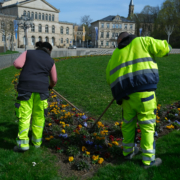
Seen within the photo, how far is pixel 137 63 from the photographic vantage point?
2.85 m

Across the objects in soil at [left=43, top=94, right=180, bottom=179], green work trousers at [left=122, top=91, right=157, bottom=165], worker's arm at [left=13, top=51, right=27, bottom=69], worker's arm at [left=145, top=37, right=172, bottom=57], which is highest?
worker's arm at [left=145, top=37, right=172, bottom=57]

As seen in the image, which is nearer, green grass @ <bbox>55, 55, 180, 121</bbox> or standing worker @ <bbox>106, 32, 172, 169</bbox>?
standing worker @ <bbox>106, 32, 172, 169</bbox>

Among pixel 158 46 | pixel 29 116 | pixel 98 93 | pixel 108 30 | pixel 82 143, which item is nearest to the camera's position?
pixel 158 46

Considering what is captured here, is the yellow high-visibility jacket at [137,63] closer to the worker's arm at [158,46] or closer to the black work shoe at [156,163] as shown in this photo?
the worker's arm at [158,46]

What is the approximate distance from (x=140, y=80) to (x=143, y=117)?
546 millimetres

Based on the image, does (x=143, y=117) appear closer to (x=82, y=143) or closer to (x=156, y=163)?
(x=156, y=163)

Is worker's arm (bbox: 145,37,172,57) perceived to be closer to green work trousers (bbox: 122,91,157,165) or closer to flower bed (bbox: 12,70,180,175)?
green work trousers (bbox: 122,91,157,165)

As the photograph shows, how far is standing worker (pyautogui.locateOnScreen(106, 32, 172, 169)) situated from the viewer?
2834mm

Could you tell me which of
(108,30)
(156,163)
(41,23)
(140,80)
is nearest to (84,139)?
(156,163)

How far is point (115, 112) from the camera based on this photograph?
570 centimetres

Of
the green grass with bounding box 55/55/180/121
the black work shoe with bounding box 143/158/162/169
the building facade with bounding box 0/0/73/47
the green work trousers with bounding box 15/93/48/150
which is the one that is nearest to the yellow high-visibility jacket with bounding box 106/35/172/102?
the black work shoe with bounding box 143/158/162/169

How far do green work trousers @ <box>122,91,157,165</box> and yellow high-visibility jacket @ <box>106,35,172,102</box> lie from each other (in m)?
0.12

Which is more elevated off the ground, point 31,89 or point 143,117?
point 31,89

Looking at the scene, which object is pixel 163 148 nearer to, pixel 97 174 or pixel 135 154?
pixel 135 154
